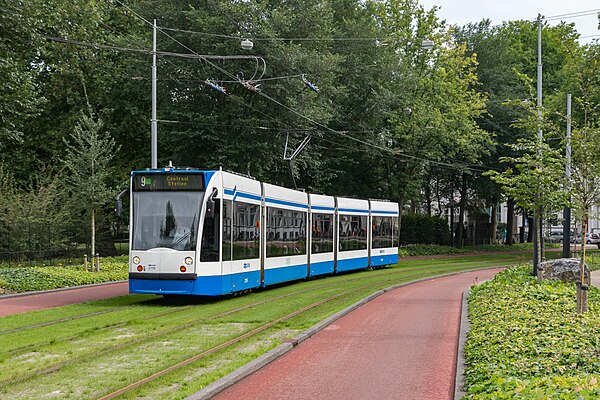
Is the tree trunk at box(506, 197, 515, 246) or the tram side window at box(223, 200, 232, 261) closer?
the tram side window at box(223, 200, 232, 261)

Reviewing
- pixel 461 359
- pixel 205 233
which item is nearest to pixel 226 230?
pixel 205 233

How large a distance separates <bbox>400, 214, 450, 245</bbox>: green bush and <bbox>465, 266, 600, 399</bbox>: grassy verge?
132 ft

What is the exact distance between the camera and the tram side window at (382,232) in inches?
1430

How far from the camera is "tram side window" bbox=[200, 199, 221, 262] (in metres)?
18.8

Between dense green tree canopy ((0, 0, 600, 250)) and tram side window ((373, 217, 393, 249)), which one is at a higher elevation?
dense green tree canopy ((0, 0, 600, 250))

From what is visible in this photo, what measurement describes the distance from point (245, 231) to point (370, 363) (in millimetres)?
10305

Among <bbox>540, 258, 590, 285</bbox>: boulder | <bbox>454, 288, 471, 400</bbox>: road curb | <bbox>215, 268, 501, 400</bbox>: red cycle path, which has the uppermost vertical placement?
<bbox>540, 258, 590, 285</bbox>: boulder

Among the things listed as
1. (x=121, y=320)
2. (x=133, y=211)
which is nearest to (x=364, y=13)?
(x=133, y=211)

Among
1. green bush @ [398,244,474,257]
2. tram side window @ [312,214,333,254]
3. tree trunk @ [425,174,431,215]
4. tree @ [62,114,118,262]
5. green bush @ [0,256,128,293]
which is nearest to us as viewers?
green bush @ [0,256,128,293]

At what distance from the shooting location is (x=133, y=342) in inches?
495

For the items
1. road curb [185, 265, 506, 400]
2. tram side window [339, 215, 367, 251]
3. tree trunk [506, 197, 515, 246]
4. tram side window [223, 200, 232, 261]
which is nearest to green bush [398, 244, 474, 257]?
tree trunk [506, 197, 515, 246]

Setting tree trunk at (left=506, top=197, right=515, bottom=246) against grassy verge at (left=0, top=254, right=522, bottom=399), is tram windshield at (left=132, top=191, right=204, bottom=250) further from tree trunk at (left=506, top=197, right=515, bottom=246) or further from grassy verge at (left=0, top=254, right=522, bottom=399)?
tree trunk at (left=506, top=197, right=515, bottom=246)

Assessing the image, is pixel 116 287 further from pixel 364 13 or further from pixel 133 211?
pixel 364 13

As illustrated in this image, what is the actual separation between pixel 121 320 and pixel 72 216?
19.0 metres
